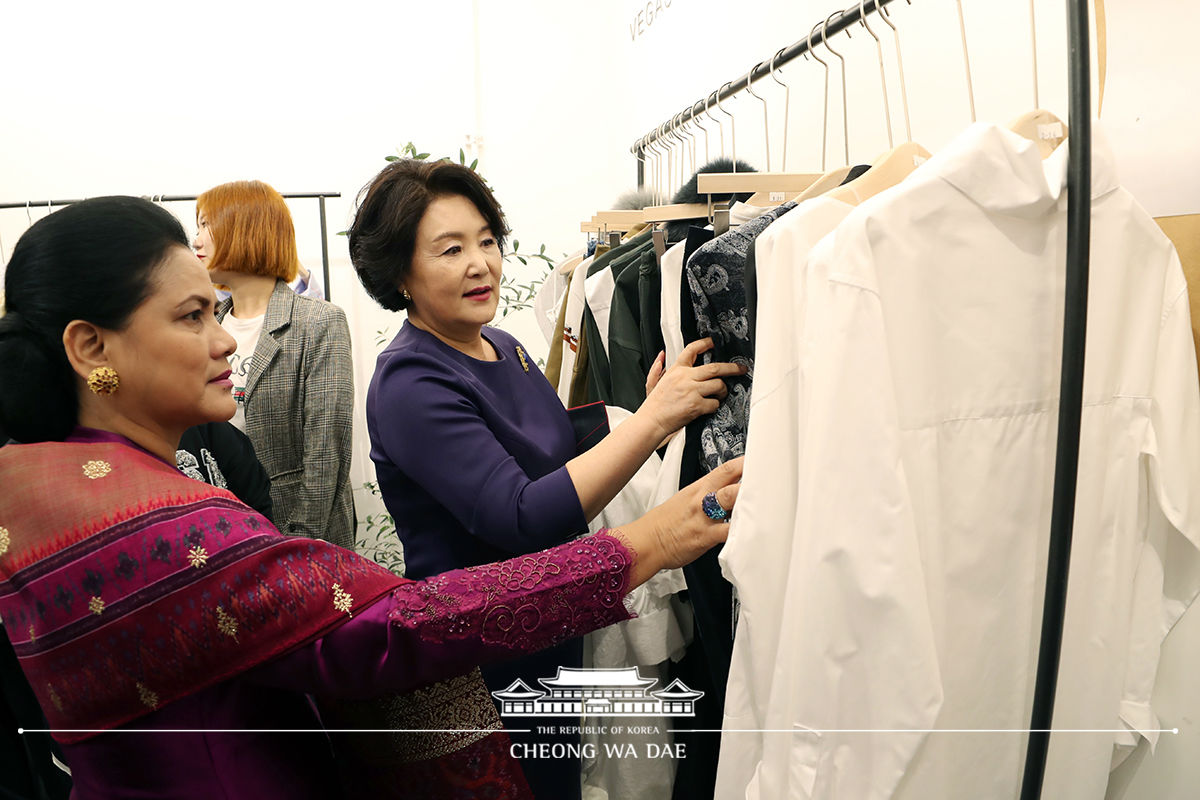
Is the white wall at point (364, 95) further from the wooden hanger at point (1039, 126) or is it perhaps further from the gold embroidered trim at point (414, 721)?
the gold embroidered trim at point (414, 721)

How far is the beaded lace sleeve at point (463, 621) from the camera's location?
0.82 meters

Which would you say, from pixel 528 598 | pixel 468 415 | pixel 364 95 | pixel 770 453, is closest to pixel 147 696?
pixel 528 598

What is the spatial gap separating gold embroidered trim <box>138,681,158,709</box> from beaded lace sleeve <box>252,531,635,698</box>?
0.32 feet

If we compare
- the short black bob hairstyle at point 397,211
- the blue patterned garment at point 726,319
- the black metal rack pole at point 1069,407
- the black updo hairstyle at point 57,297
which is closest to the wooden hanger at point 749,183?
the blue patterned garment at point 726,319

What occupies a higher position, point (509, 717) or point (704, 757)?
point (509, 717)

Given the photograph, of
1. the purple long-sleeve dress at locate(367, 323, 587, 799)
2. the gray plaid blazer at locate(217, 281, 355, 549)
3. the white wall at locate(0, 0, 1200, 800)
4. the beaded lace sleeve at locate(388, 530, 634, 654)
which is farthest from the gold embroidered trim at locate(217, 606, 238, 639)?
the white wall at locate(0, 0, 1200, 800)

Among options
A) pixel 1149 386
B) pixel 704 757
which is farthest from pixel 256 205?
pixel 1149 386

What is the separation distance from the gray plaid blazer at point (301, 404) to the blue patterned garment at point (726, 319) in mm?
1088

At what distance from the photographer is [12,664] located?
1.17m

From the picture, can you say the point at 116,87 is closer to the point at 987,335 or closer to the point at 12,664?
the point at 12,664

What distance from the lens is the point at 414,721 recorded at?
94 cm

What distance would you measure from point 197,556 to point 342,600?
0.47ft

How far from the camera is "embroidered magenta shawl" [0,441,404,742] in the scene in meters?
0.77

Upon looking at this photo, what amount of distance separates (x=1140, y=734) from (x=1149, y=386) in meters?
0.40
